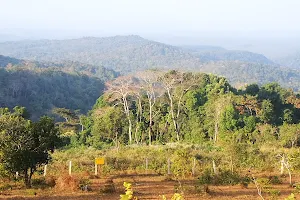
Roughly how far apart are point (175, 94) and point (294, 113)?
10576mm

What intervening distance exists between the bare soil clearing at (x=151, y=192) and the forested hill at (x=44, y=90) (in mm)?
43418

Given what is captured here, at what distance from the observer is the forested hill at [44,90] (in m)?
59.5

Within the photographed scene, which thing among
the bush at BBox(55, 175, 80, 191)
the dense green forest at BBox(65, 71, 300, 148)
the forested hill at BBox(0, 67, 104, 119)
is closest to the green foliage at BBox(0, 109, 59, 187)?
the bush at BBox(55, 175, 80, 191)

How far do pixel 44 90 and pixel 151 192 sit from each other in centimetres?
6197

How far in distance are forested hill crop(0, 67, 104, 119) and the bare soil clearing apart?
43.4 m

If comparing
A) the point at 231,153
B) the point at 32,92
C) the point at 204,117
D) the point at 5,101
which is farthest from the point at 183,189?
the point at 32,92

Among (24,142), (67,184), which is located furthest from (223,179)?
(24,142)

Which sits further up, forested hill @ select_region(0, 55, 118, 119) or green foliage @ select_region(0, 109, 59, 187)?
green foliage @ select_region(0, 109, 59, 187)

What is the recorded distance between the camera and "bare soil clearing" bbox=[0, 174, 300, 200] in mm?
11062

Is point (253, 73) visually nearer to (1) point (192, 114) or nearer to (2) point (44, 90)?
(2) point (44, 90)

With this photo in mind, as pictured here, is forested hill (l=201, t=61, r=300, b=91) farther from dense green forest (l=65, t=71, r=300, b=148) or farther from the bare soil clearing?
the bare soil clearing

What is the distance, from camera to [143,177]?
45.8ft

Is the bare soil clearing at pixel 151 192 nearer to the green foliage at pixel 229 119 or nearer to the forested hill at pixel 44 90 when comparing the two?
the green foliage at pixel 229 119

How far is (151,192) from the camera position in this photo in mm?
11672
